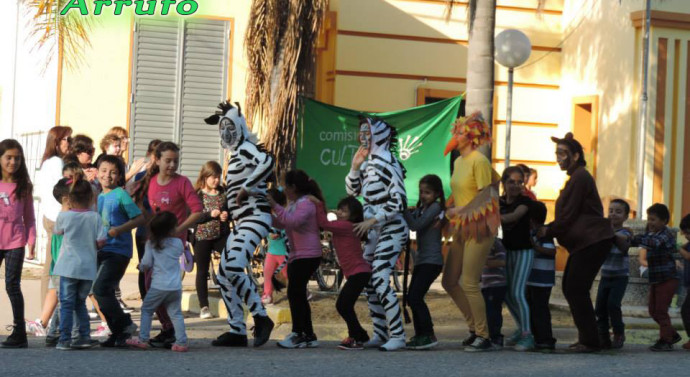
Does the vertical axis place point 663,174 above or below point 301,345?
above

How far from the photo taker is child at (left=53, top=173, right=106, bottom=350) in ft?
30.2

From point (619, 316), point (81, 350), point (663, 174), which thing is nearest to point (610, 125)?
point (663, 174)

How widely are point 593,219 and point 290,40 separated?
5.05 meters

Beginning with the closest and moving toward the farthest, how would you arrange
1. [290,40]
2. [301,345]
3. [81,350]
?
[81,350] → [301,345] → [290,40]

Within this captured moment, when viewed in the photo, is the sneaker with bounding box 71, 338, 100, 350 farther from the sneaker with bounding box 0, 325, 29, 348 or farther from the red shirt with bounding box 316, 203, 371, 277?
the red shirt with bounding box 316, 203, 371, 277

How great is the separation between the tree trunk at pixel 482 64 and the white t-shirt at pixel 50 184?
415 cm

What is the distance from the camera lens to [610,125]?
17.8 meters

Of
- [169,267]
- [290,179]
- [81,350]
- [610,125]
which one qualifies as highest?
[610,125]

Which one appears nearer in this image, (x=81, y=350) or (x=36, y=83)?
(x=81, y=350)

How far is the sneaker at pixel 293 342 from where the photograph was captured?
32.3 ft

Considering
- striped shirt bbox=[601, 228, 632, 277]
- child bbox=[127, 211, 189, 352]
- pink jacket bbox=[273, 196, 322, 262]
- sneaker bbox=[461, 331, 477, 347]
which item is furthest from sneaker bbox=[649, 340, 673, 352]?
child bbox=[127, 211, 189, 352]

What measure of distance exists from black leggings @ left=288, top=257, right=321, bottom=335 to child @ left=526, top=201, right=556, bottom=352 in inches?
70.1

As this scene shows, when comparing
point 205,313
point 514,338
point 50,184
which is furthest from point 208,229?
point 514,338

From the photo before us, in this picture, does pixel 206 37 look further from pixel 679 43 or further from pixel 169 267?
pixel 169 267
